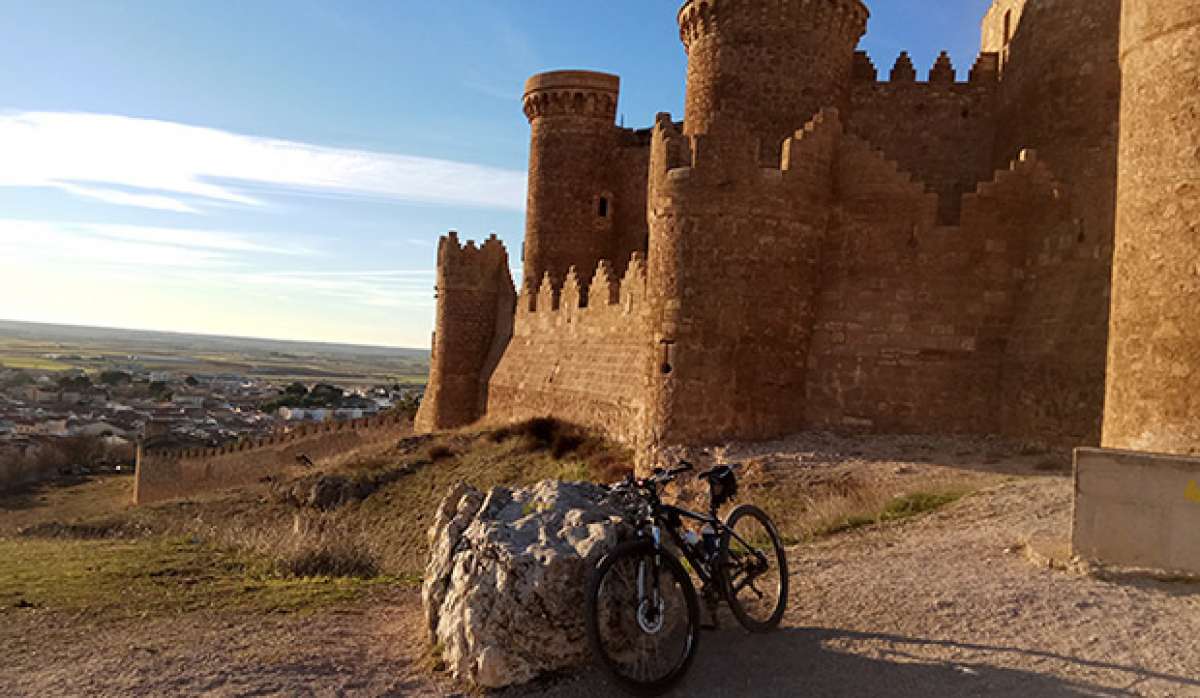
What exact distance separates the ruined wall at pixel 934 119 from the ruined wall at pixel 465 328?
1388 centimetres

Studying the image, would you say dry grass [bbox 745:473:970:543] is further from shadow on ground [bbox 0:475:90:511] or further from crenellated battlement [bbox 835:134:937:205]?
shadow on ground [bbox 0:475:90:511]

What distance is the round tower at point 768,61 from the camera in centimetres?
1930

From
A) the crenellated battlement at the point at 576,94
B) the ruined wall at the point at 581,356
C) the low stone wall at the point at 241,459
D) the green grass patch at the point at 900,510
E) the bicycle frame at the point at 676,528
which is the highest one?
the crenellated battlement at the point at 576,94

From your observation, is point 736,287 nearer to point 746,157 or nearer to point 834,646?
point 746,157

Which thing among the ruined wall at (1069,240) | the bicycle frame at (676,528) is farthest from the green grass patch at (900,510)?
the ruined wall at (1069,240)

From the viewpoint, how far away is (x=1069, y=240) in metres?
13.5

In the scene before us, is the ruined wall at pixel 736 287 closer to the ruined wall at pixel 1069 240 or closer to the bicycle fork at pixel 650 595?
the ruined wall at pixel 1069 240

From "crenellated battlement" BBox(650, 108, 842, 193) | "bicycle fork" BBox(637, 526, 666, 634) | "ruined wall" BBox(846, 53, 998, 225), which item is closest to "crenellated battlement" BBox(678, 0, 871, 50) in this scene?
"ruined wall" BBox(846, 53, 998, 225)

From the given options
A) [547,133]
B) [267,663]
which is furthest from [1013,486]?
[547,133]

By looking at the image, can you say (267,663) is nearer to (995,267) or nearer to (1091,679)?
(1091,679)

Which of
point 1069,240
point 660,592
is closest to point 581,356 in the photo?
point 1069,240

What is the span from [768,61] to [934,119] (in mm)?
4408

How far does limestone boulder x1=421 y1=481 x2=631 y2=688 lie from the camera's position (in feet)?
17.5

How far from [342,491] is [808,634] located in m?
18.9
